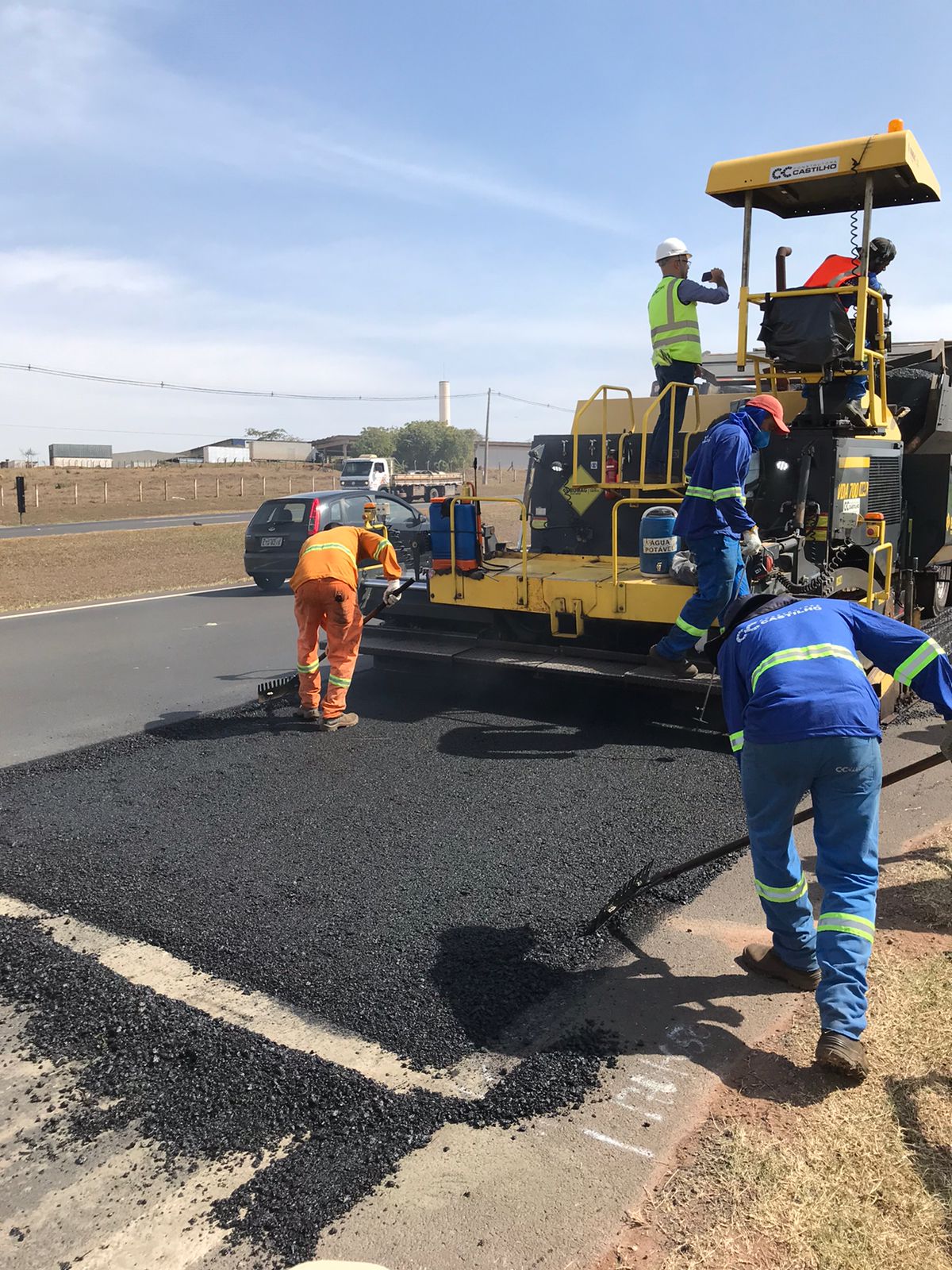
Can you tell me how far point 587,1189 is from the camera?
2.51 m

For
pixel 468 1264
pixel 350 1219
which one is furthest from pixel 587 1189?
pixel 350 1219

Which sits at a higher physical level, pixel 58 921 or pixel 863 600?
pixel 863 600

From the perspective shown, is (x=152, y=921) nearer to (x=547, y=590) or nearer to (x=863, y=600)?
(x=547, y=590)

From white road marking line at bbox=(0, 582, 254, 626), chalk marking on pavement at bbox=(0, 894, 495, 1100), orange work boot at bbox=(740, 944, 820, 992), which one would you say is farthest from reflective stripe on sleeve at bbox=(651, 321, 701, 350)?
white road marking line at bbox=(0, 582, 254, 626)

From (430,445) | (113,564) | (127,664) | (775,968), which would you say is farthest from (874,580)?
(430,445)

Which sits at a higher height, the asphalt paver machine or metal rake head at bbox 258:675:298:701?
the asphalt paver machine

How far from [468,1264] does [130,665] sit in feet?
25.7

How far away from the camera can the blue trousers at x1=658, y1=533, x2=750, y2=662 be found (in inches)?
236

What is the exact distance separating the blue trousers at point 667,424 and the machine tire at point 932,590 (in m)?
2.55

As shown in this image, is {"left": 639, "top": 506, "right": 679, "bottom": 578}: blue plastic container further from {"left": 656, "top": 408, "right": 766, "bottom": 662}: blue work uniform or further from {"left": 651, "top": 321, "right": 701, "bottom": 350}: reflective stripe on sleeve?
{"left": 651, "top": 321, "right": 701, "bottom": 350}: reflective stripe on sleeve

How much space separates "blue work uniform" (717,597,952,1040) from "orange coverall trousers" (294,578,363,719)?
4023 mm

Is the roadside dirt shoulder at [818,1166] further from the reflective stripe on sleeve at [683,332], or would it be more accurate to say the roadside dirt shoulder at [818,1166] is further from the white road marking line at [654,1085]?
the reflective stripe on sleeve at [683,332]

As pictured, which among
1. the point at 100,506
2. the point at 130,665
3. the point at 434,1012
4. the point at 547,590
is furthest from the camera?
the point at 100,506

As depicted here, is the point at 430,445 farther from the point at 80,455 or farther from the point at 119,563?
the point at 119,563
